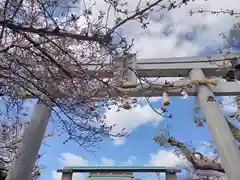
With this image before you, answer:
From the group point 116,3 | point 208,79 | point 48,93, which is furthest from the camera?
point 208,79

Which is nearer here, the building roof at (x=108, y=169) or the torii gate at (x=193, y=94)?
the torii gate at (x=193, y=94)

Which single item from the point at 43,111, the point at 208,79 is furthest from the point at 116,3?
the point at 208,79

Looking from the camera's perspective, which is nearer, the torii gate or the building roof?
the torii gate

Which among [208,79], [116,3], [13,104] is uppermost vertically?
[208,79]

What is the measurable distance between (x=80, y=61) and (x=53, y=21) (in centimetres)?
57

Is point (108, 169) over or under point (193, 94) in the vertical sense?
under

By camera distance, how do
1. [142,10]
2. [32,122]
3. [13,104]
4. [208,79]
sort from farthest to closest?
[208,79] → [32,122] → [13,104] → [142,10]

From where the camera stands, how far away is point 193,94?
3.64 m

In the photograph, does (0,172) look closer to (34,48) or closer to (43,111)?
(43,111)

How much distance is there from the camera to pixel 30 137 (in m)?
2.99

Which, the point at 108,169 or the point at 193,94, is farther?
the point at 108,169

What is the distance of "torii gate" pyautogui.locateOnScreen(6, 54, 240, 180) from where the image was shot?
9.36 ft

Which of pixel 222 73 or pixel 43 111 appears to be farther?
pixel 222 73

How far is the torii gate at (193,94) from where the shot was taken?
2852 millimetres
